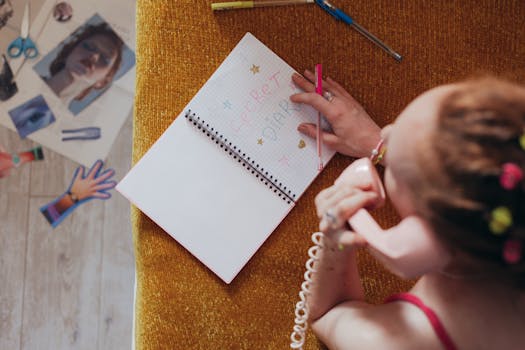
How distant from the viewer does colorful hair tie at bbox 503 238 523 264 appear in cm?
49

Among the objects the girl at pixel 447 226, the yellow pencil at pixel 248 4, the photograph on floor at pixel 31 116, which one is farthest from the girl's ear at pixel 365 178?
the photograph on floor at pixel 31 116

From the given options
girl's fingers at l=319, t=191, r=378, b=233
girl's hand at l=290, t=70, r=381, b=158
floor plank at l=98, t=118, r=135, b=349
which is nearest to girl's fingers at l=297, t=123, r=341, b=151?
girl's hand at l=290, t=70, r=381, b=158

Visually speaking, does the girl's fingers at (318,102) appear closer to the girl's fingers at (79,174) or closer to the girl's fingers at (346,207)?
the girl's fingers at (346,207)

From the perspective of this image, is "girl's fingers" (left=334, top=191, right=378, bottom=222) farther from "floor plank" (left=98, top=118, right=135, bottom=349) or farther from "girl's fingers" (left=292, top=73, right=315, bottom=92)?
"floor plank" (left=98, top=118, right=135, bottom=349)

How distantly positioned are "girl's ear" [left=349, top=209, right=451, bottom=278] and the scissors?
120 cm

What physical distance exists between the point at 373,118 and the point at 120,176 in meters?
0.77

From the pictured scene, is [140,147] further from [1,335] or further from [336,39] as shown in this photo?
[1,335]

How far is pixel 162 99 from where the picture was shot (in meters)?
0.94

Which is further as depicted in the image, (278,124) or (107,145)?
(107,145)

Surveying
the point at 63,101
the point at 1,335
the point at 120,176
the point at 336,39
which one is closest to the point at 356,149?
the point at 336,39

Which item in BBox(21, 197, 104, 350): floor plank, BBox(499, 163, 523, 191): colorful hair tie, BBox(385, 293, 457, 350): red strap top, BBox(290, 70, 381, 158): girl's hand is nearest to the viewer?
BBox(499, 163, 523, 191): colorful hair tie

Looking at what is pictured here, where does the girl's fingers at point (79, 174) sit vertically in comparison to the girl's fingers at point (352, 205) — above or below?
below

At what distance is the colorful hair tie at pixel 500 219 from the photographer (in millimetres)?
476

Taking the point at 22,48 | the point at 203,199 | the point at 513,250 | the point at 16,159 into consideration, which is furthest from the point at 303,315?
the point at 22,48
